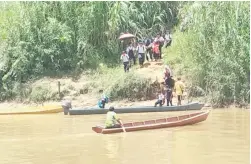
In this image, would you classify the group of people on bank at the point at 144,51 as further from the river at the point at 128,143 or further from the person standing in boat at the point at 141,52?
the river at the point at 128,143

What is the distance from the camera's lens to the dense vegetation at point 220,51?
19312 millimetres

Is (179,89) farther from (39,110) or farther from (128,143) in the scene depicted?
(128,143)

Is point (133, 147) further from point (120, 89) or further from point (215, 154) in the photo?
point (120, 89)

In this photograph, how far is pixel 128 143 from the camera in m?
13.1

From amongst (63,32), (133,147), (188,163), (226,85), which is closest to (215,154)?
(188,163)

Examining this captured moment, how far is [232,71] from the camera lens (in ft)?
63.7

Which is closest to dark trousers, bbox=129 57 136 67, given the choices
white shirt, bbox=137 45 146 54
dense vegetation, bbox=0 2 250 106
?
white shirt, bbox=137 45 146 54

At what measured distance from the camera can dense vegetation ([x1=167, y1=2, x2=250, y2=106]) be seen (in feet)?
63.4

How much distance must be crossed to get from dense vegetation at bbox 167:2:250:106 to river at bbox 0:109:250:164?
1.86m

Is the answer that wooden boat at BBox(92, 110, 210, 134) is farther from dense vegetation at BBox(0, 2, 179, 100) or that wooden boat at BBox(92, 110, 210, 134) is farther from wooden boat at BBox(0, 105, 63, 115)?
dense vegetation at BBox(0, 2, 179, 100)

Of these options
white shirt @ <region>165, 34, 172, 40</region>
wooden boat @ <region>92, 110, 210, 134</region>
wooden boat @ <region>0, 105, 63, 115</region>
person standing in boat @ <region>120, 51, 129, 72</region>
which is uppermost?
white shirt @ <region>165, 34, 172, 40</region>

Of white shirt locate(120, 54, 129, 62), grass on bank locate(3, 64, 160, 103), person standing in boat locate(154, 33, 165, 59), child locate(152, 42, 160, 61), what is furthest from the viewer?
person standing in boat locate(154, 33, 165, 59)

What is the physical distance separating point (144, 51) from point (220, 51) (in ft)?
15.0

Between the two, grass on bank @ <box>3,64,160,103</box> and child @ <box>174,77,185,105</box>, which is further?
grass on bank @ <box>3,64,160,103</box>
